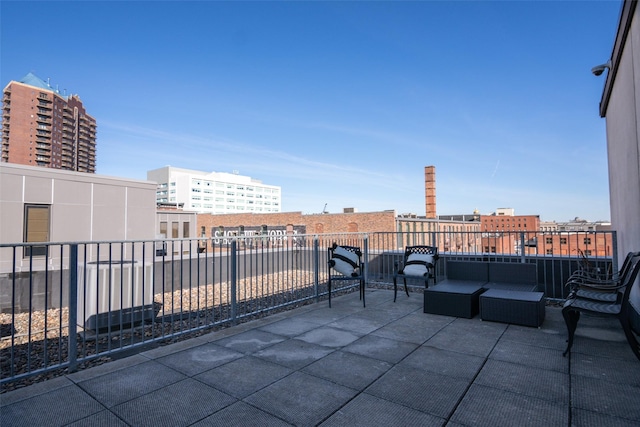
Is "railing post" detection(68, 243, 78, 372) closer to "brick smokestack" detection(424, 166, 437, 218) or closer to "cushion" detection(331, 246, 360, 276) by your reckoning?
"cushion" detection(331, 246, 360, 276)

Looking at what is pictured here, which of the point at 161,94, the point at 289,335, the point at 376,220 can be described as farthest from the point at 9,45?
the point at 289,335

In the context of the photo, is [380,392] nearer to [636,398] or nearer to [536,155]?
[636,398]

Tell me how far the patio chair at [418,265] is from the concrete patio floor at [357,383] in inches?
66.9

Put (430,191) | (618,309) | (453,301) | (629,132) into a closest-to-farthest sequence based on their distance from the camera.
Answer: (618,309), (629,132), (453,301), (430,191)

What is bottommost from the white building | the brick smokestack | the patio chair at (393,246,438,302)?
the patio chair at (393,246,438,302)

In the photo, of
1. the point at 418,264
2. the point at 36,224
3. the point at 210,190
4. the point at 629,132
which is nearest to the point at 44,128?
the point at 210,190

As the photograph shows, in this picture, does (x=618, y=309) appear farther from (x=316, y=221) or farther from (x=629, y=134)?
(x=316, y=221)

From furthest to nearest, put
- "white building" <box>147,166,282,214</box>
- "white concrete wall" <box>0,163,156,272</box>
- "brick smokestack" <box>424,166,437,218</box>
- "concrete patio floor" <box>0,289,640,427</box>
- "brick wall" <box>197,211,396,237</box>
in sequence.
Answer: "white building" <box>147,166,282,214</box> < "brick smokestack" <box>424,166,437,218</box> < "brick wall" <box>197,211,396,237</box> < "white concrete wall" <box>0,163,156,272</box> < "concrete patio floor" <box>0,289,640,427</box>

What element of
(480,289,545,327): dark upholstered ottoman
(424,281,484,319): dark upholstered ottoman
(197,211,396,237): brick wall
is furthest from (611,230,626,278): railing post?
(197,211,396,237): brick wall

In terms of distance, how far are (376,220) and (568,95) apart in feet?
67.8

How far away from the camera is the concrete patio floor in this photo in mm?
2219

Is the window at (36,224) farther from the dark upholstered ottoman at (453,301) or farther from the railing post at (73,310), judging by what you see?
the dark upholstered ottoman at (453,301)

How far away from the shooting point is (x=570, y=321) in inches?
132

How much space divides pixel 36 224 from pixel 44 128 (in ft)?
252
